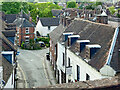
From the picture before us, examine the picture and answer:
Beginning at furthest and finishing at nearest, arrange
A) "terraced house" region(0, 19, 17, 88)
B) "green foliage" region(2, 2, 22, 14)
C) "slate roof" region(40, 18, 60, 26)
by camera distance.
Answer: "green foliage" region(2, 2, 22, 14) → "slate roof" region(40, 18, 60, 26) → "terraced house" region(0, 19, 17, 88)

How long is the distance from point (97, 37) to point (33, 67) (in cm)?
1899

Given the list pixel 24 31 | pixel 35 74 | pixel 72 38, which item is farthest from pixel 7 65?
pixel 24 31

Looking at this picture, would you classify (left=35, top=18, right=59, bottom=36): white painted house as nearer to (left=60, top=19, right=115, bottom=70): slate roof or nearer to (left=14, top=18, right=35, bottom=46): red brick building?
(left=14, top=18, right=35, bottom=46): red brick building

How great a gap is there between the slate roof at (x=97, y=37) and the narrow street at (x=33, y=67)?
877 centimetres

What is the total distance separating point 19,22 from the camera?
56.2 meters

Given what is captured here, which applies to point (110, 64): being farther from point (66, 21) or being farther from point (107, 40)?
point (66, 21)

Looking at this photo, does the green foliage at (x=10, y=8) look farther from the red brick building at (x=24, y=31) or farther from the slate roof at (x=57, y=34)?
the slate roof at (x=57, y=34)

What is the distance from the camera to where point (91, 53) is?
59.4 feet

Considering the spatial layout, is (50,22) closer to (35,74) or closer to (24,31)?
(24,31)

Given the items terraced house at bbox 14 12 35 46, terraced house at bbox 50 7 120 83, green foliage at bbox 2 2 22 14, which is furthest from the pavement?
green foliage at bbox 2 2 22 14

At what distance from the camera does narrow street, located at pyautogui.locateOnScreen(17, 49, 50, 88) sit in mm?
29822

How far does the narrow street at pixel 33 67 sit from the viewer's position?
29.8 m

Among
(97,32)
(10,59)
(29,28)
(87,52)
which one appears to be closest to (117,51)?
(87,52)

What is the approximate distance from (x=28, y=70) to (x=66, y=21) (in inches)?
394
